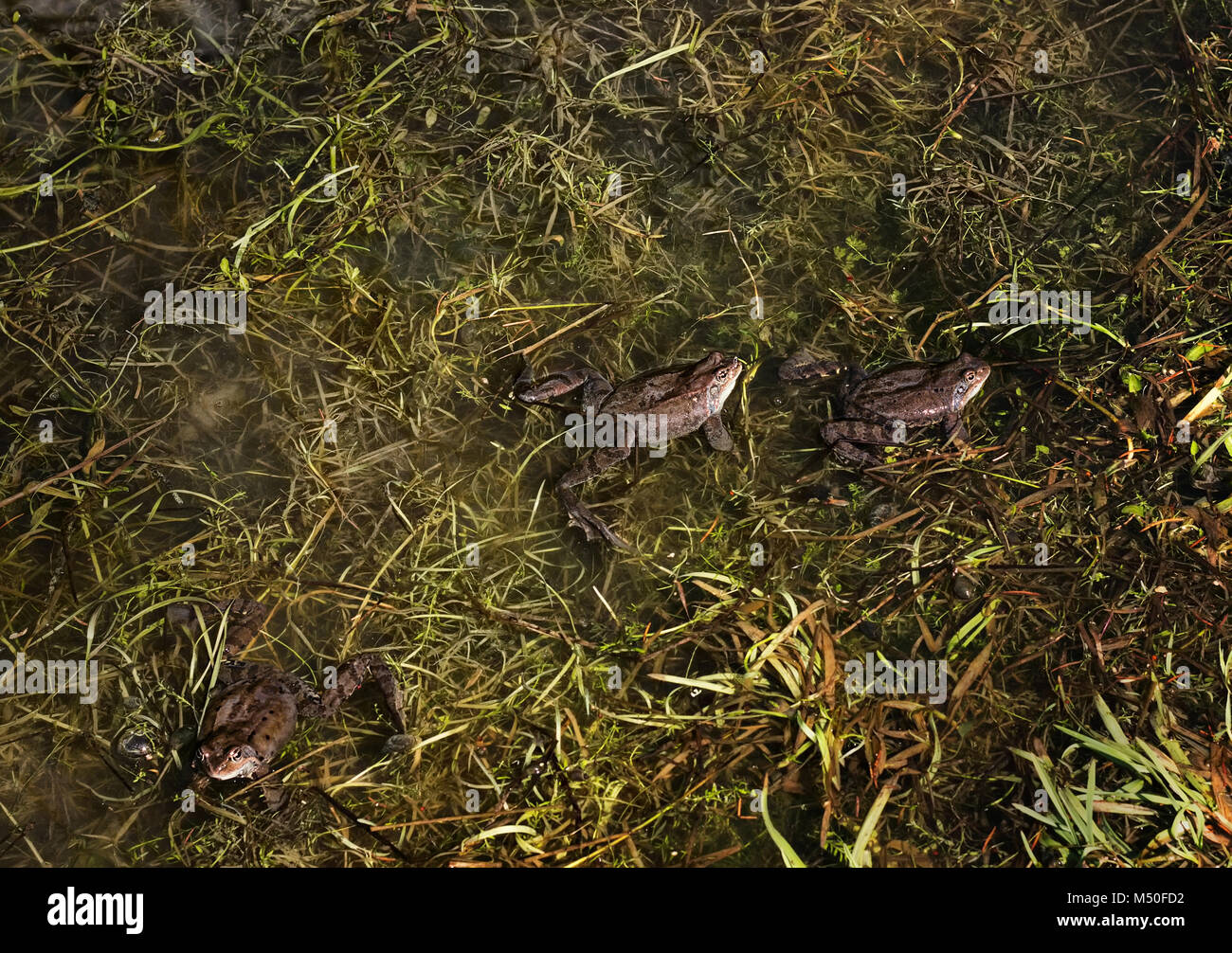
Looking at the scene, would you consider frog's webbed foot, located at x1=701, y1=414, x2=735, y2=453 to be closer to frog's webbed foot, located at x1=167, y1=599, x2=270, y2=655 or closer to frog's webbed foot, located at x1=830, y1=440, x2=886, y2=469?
frog's webbed foot, located at x1=830, y1=440, x2=886, y2=469

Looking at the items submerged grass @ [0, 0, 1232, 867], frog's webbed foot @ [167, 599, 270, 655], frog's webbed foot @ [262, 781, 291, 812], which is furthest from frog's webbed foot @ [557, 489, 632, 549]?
frog's webbed foot @ [262, 781, 291, 812]

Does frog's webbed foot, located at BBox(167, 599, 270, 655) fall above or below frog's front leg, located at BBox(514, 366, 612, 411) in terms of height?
below

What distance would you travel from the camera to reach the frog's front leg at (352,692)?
5.05 meters

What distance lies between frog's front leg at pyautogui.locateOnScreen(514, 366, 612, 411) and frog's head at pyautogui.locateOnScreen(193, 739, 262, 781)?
270 cm

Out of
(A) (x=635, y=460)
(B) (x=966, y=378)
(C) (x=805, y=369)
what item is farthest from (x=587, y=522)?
(B) (x=966, y=378)

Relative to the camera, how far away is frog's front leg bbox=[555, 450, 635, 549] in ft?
16.9

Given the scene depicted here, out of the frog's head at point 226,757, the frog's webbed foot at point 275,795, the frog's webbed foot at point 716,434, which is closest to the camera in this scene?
the frog's head at point 226,757

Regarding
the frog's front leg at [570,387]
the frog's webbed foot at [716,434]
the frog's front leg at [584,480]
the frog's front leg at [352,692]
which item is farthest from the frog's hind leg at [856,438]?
the frog's front leg at [352,692]

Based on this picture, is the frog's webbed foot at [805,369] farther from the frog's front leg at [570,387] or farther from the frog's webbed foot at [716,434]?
the frog's front leg at [570,387]

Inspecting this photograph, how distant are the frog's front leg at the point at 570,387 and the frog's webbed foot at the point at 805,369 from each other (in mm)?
1172

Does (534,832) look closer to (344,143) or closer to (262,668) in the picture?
(262,668)

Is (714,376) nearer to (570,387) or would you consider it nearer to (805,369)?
(805,369)
